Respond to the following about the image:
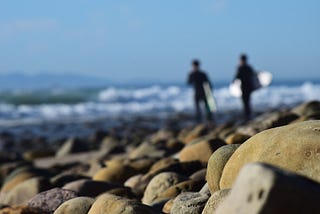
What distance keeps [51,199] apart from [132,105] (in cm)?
3228

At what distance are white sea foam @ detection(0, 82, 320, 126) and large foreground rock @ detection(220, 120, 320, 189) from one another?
76.6ft

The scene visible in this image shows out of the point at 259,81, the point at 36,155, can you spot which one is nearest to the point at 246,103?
the point at 259,81

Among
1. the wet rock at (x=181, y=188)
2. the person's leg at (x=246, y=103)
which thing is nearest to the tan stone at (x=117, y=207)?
the wet rock at (x=181, y=188)

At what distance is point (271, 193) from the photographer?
2574mm

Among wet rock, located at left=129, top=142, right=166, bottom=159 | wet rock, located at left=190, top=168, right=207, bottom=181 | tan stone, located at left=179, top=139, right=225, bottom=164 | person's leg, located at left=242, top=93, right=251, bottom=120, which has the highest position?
tan stone, located at left=179, top=139, right=225, bottom=164

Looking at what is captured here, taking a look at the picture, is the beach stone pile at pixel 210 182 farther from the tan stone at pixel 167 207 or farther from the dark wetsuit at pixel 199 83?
the dark wetsuit at pixel 199 83

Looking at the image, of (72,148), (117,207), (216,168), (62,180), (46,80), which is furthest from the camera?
(46,80)

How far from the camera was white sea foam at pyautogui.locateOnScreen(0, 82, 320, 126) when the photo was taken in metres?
31.2

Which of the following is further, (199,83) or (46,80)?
(46,80)

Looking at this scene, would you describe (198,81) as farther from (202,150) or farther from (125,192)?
(125,192)

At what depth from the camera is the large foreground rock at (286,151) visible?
3545mm

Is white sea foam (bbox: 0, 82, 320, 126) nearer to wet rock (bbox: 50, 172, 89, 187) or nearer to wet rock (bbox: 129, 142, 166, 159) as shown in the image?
A: wet rock (bbox: 129, 142, 166, 159)

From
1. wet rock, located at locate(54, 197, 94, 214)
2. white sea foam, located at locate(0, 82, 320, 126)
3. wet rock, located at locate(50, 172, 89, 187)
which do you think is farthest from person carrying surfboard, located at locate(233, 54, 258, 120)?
white sea foam, located at locate(0, 82, 320, 126)

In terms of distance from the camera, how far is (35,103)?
40.0 meters
